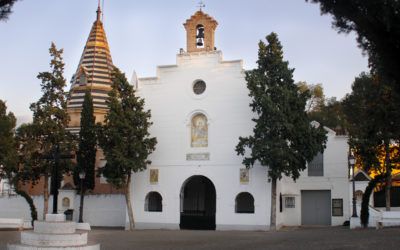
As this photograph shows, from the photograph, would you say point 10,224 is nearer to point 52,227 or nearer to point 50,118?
point 50,118

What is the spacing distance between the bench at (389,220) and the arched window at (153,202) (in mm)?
13490

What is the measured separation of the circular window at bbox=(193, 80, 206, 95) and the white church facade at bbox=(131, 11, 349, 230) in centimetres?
4

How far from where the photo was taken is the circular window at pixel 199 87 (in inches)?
1375

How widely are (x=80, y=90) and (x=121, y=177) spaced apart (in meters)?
17.8

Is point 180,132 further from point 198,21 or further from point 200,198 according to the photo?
point 198,21

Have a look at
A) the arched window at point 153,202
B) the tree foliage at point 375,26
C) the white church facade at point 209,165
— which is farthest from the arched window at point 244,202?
the tree foliage at point 375,26

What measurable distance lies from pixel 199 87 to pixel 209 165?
5027mm

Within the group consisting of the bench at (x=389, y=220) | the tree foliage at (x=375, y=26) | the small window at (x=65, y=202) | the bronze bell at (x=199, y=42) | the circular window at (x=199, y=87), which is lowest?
the bench at (x=389, y=220)

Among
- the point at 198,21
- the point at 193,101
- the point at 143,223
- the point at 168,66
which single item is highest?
the point at 198,21

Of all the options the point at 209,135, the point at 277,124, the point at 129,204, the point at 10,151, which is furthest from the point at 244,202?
the point at 10,151

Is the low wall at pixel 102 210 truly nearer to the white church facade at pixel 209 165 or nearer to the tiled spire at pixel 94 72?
the white church facade at pixel 209 165

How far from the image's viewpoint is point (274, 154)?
29.7 m

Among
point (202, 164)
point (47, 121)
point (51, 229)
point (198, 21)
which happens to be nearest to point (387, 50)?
point (51, 229)

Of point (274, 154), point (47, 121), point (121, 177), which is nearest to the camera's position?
point (274, 154)
